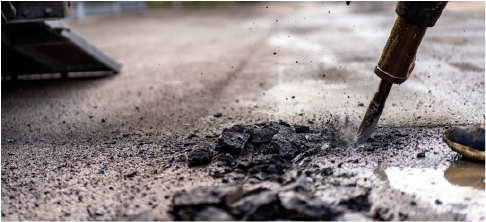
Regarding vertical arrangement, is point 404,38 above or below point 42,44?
above

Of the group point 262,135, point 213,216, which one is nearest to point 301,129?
point 262,135

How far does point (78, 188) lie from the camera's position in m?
1.92

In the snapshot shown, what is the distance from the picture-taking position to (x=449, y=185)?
1812mm

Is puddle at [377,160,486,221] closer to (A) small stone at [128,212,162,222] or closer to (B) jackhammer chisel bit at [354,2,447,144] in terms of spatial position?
(B) jackhammer chisel bit at [354,2,447,144]

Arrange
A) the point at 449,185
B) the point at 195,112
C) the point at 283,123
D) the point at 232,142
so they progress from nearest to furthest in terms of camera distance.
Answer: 1. the point at 449,185
2. the point at 232,142
3. the point at 283,123
4. the point at 195,112

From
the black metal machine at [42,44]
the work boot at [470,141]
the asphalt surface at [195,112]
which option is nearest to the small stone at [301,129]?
the asphalt surface at [195,112]

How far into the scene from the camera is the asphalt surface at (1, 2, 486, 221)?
1902 mm

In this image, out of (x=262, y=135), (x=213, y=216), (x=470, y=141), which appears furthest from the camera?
(x=262, y=135)

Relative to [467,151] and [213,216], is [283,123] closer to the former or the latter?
[467,151]

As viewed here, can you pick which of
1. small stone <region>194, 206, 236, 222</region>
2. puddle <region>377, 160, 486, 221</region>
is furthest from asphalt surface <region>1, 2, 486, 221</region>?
small stone <region>194, 206, 236, 222</region>

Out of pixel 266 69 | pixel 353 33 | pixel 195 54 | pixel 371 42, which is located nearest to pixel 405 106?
pixel 266 69

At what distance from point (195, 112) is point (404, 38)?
1916 millimetres

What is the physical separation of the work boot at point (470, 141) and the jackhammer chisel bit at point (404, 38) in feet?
1.54

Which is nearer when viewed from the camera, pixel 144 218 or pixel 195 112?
pixel 144 218
